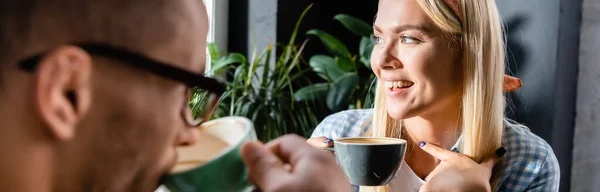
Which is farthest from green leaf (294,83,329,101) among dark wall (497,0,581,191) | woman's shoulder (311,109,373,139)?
woman's shoulder (311,109,373,139)

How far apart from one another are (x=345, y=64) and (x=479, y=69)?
1.13m

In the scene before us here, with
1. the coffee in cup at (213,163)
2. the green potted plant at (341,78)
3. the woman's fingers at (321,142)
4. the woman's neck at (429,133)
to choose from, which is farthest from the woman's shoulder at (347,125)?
the coffee in cup at (213,163)

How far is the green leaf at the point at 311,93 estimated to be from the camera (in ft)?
6.99

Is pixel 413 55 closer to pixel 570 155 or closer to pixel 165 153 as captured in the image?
pixel 165 153

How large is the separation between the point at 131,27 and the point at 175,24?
0.02 metres

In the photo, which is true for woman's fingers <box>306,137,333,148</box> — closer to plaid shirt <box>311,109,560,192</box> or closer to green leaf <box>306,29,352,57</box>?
plaid shirt <box>311,109,560,192</box>

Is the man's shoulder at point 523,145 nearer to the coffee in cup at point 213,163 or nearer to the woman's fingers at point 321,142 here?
the woman's fingers at point 321,142

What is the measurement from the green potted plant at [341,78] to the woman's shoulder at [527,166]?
0.88 meters

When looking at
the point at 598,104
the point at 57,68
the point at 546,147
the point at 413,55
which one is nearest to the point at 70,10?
the point at 57,68

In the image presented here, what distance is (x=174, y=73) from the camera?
320mm

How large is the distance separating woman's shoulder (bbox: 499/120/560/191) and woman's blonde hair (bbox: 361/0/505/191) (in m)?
0.04

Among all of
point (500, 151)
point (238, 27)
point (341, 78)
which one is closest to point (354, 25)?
point (341, 78)

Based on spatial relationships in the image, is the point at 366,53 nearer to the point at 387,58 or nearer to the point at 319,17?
the point at 319,17

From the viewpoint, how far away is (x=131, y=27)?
0.31 m
